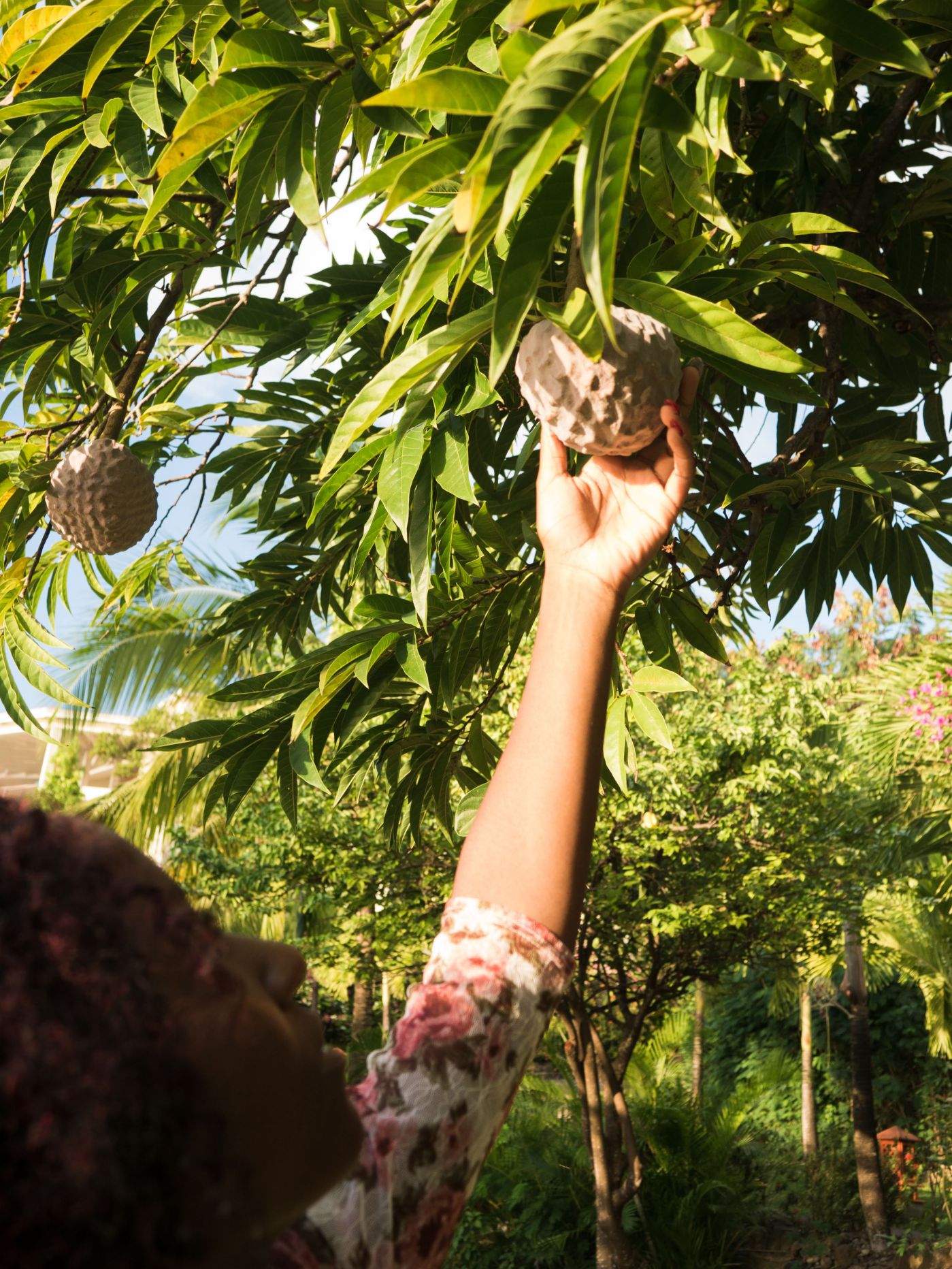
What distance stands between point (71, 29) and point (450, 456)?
Result: 0.55 m

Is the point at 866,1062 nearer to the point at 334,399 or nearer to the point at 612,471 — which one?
the point at 334,399

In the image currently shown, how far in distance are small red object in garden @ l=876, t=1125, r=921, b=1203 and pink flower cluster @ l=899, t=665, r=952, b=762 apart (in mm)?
4007

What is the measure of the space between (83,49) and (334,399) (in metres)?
0.84

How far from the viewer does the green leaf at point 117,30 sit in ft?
3.50

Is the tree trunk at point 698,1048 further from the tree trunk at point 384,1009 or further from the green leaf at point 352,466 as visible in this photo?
the green leaf at point 352,466

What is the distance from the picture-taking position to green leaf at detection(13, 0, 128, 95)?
3.42ft

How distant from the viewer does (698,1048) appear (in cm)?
1027

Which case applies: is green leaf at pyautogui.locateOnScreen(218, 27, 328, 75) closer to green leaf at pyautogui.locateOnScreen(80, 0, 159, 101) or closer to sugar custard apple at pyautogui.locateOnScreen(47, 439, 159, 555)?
green leaf at pyautogui.locateOnScreen(80, 0, 159, 101)

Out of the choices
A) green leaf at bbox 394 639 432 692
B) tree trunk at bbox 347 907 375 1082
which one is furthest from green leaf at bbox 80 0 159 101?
tree trunk at bbox 347 907 375 1082

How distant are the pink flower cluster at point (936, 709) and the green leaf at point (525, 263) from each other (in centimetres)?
564

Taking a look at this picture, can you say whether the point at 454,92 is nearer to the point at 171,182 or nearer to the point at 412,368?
the point at 412,368

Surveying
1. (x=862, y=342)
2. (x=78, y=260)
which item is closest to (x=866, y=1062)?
(x=862, y=342)

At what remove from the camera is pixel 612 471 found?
3.57ft

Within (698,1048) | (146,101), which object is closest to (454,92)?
(146,101)
